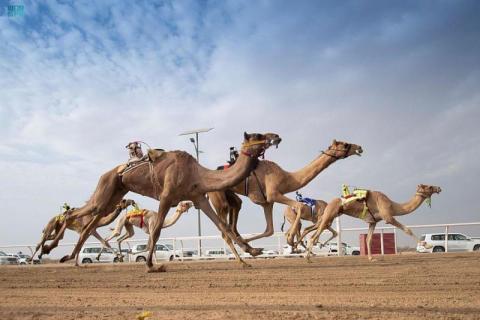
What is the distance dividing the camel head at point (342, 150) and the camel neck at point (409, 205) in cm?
487

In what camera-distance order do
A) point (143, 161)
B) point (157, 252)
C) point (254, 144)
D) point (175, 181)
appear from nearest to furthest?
point (254, 144) → point (175, 181) → point (143, 161) → point (157, 252)

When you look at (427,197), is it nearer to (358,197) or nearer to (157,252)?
(358,197)

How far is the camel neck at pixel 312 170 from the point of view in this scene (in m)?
13.5

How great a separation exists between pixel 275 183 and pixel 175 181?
3619mm

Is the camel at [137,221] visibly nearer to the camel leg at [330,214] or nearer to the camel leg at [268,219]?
the camel leg at [330,214]

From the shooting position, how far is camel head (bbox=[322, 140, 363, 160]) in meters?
13.4

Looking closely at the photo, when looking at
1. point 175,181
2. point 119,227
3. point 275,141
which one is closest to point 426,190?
point 275,141

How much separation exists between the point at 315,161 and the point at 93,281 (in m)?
6.59

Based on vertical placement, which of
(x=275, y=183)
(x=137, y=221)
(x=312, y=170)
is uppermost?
(x=312, y=170)

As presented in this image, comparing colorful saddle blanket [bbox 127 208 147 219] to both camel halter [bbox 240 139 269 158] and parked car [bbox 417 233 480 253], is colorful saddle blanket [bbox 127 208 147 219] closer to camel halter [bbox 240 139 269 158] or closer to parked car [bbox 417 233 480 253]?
camel halter [bbox 240 139 269 158]

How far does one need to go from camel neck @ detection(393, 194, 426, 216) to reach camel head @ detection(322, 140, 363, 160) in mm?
4873

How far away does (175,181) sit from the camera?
11031 mm

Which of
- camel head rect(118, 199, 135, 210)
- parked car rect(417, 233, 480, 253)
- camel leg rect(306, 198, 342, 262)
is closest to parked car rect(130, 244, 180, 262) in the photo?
camel head rect(118, 199, 135, 210)

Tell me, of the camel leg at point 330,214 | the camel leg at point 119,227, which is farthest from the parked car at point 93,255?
the camel leg at point 330,214
